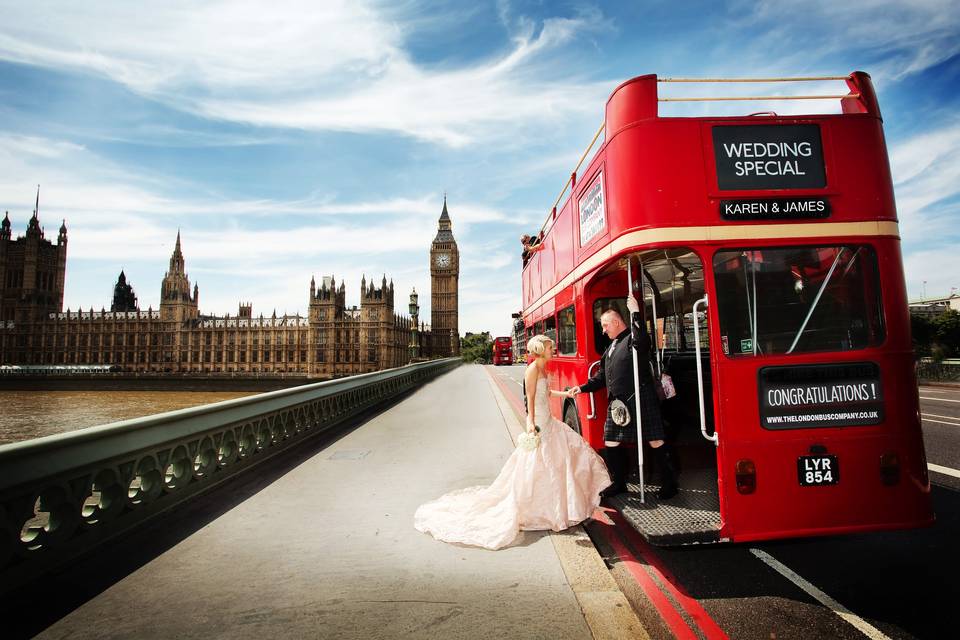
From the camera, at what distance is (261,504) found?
574 cm

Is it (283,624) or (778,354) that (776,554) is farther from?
(283,624)

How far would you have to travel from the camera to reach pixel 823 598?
3.57 meters

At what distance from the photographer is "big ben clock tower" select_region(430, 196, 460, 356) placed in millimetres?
129750

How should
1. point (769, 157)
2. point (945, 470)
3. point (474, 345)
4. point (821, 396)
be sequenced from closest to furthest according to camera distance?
point (821, 396) < point (769, 157) < point (945, 470) < point (474, 345)

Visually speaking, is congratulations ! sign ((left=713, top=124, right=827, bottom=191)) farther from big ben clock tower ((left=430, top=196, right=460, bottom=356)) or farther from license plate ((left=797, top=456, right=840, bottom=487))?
big ben clock tower ((left=430, top=196, right=460, bottom=356))

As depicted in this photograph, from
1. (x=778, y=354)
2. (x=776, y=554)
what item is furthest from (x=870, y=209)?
(x=776, y=554)

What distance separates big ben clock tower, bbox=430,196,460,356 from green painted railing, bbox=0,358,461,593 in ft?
384

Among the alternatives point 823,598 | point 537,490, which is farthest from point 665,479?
point 823,598

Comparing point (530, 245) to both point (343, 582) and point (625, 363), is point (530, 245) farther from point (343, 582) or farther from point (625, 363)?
point (343, 582)

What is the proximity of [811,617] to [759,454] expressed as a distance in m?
1.14

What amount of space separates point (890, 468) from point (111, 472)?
682 centimetres

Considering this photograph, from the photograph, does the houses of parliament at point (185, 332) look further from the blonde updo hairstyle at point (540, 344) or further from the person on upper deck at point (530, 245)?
the blonde updo hairstyle at point (540, 344)

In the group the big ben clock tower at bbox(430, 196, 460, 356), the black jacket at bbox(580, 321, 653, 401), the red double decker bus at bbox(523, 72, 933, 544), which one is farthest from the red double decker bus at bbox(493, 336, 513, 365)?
the big ben clock tower at bbox(430, 196, 460, 356)

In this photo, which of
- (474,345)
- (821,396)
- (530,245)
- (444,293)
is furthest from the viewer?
(474,345)
